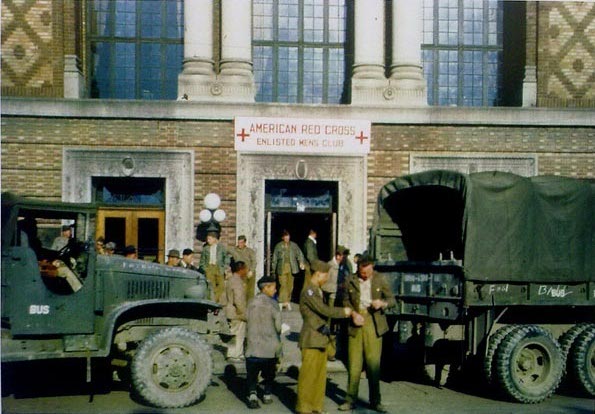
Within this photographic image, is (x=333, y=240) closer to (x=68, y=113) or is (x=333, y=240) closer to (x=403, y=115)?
(x=403, y=115)

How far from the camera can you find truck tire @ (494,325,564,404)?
31.2 feet

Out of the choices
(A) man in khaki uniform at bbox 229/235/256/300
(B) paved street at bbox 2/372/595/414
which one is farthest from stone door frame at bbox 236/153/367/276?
(B) paved street at bbox 2/372/595/414

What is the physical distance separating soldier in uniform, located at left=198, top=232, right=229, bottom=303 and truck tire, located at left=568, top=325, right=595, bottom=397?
296 inches

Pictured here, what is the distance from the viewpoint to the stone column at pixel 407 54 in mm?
18406

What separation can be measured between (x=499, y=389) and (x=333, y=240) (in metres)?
8.83

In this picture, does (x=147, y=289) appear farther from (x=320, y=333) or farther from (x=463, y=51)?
(x=463, y=51)

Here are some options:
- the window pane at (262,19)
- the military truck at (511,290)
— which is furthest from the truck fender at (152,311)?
the window pane at (262,19)

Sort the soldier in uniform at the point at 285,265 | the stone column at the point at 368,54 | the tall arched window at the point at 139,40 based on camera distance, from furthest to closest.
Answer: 1. the tall arched window at the point at 139,40
2. the stone column at the point at 368,54
3. the soldier in uniform at the point at 285,265

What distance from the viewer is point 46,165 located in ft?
57.8

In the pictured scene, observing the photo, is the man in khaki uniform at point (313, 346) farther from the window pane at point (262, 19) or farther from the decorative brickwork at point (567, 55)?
the decorative brickwork at point (567, 55)

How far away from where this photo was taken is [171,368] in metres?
8.97

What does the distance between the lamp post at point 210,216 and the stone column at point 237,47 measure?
105 inches

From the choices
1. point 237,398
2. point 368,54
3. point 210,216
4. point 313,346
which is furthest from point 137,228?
point 313,346

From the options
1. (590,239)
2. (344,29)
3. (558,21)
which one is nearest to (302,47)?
(344,29)
